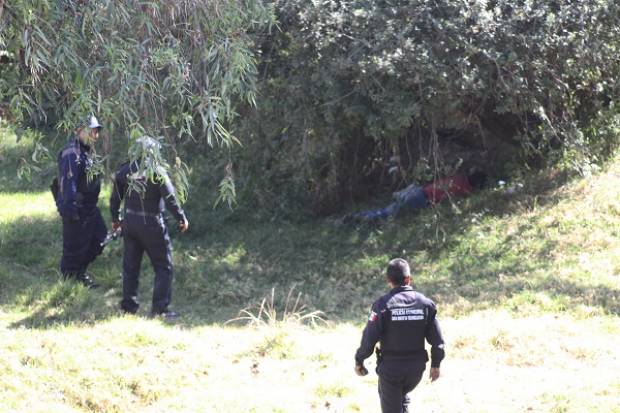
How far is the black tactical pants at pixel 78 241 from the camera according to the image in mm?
9930

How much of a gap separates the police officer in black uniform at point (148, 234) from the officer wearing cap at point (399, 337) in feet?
11.5

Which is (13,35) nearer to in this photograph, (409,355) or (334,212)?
(409,355)

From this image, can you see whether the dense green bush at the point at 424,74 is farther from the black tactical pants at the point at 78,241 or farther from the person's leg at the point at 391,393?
the person's leg at the point at 391,393

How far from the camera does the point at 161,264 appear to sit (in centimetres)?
910

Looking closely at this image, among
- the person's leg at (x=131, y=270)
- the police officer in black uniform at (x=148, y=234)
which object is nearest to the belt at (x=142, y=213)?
the police officer in black uniform at (x=148, y=234)

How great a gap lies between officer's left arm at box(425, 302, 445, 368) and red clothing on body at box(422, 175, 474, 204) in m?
5.79

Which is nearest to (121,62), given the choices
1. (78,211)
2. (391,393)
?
(391,393)

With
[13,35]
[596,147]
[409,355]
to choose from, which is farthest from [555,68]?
[13,35]

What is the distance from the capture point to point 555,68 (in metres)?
11.1

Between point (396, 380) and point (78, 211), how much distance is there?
501cm

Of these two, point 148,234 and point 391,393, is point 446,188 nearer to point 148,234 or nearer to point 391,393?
point 148,234

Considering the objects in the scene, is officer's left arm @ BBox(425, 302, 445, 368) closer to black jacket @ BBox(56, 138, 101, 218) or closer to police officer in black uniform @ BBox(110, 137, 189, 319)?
police officer in black uniform @ BBox(110, 137, 189, 319)

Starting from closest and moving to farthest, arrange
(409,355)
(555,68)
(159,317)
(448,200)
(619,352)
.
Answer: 1. (409,355)
2. (619,352)
3. (159,317)
4. (555,68)
5. (448,200)

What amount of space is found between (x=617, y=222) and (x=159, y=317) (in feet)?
18.3
